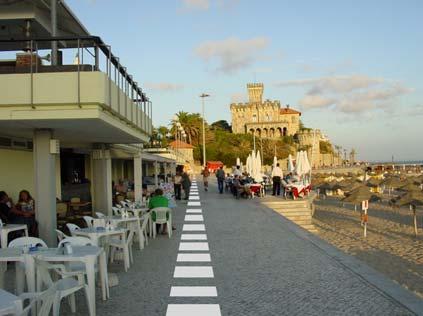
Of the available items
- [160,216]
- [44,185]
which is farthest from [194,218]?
[44,185]

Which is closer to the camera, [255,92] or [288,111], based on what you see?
[288,111]

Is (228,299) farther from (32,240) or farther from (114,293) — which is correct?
(32,240)

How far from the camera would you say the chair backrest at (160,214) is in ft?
41.5

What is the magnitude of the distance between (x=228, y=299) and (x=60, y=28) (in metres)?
9.29

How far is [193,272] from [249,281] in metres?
1.18

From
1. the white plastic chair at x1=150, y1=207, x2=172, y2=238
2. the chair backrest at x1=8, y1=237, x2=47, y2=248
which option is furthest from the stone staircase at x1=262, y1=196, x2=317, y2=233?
the chair backrest at x1=8, y1=237, x2=47, y2=248

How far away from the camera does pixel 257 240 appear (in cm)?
1197

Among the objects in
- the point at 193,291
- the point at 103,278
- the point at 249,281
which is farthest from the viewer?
the point at 249,281

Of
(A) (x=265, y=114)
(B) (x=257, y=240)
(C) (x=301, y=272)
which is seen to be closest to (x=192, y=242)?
(B) (x=257, y=240)

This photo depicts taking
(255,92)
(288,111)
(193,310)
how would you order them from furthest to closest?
(255,92), (288,111), (193,310)

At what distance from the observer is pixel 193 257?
391 inches

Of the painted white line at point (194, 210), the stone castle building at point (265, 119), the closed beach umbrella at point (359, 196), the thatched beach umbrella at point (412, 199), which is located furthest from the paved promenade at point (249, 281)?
the stone castle building at point (265, 119)

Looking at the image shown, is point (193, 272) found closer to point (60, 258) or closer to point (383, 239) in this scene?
point (60, 258)

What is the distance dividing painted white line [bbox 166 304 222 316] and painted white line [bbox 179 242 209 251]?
4.24m
